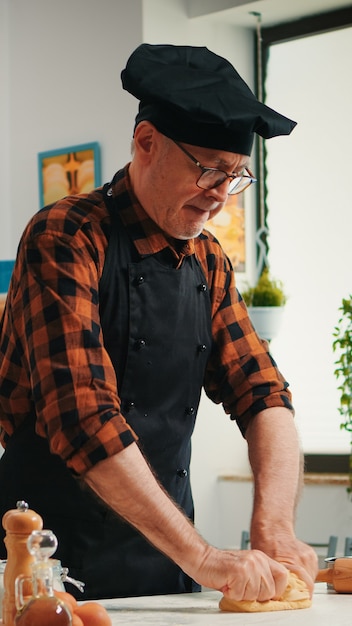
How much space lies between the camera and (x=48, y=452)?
1.88 metres

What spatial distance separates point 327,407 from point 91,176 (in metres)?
1.44

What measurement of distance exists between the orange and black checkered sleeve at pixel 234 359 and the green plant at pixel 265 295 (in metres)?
2.11

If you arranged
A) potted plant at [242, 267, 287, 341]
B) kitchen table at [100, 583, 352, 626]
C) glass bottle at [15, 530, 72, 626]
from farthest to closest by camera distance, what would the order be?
potted plant at [242, 267, 287, 341] → kitchen table at [100, 583, 352, 626] → glass bottle at [15, 530, 72, 626]

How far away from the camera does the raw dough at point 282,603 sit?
154 centimetres

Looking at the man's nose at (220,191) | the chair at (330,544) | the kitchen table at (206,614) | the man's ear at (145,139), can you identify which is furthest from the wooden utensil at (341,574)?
the chair at (330,544)

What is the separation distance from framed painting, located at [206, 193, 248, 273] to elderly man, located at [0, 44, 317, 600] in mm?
2344

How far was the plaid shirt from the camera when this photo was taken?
161 cm

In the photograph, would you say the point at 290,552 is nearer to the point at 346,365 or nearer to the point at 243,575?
the point at 243,575

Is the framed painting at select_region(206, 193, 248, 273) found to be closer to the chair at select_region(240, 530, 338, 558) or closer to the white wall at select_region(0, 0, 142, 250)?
the white wall at select_region(0, 0, 142, 250)

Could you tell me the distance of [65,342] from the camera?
1660 millimetres

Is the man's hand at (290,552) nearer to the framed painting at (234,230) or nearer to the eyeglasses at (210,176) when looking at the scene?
the eyeglasses at (210,176)

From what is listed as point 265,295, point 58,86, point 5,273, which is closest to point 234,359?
point 5,273

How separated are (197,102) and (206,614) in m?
0.85

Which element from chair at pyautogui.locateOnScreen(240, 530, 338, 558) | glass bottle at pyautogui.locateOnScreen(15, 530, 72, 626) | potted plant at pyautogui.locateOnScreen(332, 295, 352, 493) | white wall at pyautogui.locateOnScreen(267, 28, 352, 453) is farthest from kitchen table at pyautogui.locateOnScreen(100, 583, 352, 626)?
white wall at pyautogui.locateOnScreen(267, 28, 352, 453)
